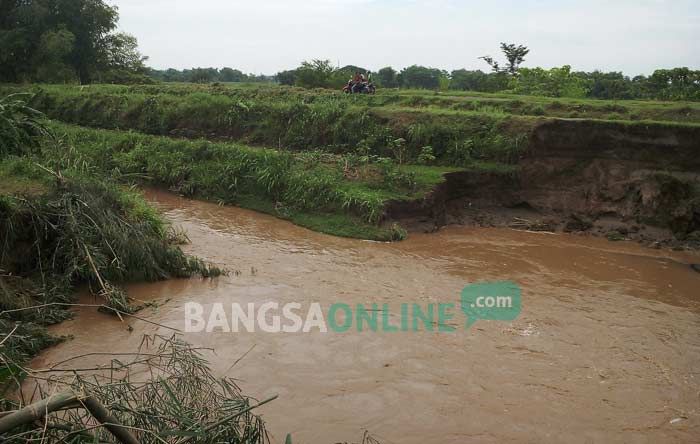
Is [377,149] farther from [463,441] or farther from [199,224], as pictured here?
[463,441]

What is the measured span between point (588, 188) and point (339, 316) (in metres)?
7.40

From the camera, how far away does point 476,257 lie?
10.1m

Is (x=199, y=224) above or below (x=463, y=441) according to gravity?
above

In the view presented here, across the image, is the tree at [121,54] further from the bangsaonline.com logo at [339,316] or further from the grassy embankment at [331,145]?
the bangsaonline.com logo at [339,316]

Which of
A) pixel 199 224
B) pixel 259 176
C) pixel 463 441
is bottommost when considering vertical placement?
pixel 463 441

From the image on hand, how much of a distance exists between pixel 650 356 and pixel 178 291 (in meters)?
5.90

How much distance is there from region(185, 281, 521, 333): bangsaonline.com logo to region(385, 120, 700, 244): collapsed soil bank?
3.79m

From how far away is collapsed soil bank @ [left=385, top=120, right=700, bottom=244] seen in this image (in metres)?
11.4

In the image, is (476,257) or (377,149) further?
(377,149)

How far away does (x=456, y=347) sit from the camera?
647 centimetres

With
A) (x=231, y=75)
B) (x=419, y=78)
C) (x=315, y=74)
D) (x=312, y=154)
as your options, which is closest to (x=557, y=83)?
(x=315, y=74)

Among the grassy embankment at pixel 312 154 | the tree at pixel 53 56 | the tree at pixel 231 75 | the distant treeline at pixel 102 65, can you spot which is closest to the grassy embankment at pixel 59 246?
the grassy embankment at pixel 312 154

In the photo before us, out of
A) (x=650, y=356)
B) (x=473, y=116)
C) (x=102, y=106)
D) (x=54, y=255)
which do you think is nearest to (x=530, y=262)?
(x=650, y=356)

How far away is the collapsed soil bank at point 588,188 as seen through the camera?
1136 centimetres
